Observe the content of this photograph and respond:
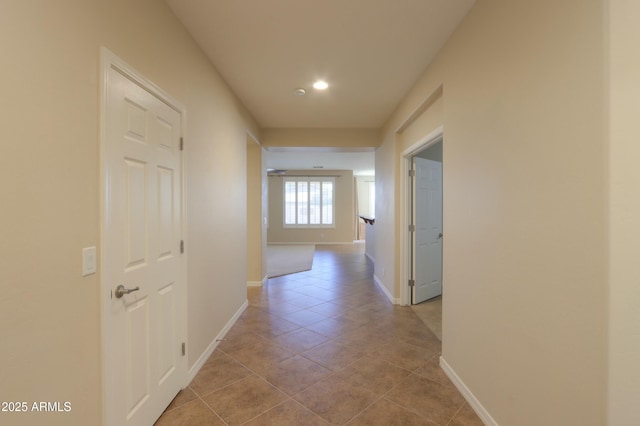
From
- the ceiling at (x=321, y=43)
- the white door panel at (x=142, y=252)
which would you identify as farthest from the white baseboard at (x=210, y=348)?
the ceiling at (x=321, y=43)

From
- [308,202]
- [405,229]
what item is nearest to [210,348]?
[405,229]

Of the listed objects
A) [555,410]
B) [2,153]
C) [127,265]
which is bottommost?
[555,410]

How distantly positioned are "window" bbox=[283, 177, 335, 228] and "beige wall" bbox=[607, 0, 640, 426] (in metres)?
9.68

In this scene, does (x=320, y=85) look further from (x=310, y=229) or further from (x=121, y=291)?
(x=310, y=229)

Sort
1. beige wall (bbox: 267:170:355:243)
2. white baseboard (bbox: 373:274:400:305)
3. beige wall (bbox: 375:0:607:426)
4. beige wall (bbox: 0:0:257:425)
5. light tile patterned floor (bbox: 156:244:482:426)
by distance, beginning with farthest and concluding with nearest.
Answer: beige wall (bbox: 267:170:355:243)
white baseboard (bbox: 373:274:400:305)
light tile patterned floor (bbox: 156:244:482:426)
beige wall (bbox: 375:0:607:426)
beige wall (bbox: 0:0:257:425)

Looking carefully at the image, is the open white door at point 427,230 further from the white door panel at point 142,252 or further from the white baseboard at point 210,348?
the white door panel at point 142,252

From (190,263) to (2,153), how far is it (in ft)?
4.70

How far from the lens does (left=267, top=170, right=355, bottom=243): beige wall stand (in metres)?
10.6

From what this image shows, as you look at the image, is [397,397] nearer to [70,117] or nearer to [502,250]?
[502,250]

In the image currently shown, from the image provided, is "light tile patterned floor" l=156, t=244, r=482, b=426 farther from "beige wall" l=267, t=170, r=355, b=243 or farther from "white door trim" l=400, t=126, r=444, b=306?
"beige wall" l=267, t=170, r=355, b=243

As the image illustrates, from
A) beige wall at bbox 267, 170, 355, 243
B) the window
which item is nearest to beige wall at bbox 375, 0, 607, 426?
beige wall at bbox 267, 170, 355, 243

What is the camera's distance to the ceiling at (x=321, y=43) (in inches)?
76.9

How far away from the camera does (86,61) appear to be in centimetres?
125

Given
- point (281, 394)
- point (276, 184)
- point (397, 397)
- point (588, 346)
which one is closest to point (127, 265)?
point (281, 394)
